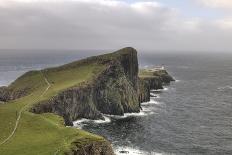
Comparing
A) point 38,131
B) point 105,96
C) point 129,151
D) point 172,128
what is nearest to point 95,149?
point 38,131

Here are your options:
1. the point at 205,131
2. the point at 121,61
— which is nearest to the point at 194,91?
the point at 121,61

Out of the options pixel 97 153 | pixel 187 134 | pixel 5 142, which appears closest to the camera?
pixel 97 153

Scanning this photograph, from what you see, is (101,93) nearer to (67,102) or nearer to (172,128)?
(67,102)

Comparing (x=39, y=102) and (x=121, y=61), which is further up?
(x=121, y=61)

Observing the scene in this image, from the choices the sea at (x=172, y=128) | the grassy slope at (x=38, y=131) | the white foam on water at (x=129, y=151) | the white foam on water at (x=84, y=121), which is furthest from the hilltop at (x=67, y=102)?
the white foam on water at (x=129, y=151)

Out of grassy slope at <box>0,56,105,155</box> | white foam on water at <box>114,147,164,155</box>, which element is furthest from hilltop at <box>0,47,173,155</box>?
white foam on water at <box>114,147,164,155</box>

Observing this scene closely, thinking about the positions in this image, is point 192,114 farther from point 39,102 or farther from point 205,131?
point 39,102

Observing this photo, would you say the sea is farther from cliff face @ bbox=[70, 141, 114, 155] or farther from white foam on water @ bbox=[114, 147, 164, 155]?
cliff face @ bbox=[70, 141, 114, 155]

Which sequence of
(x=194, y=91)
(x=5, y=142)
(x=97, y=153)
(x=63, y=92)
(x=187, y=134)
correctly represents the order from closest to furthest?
1. (x=97, y=153)
2. (x=5, y=142)
3. (x=187, y=134)
4. (x=63, y=92)
5. (x=194, y=91)
